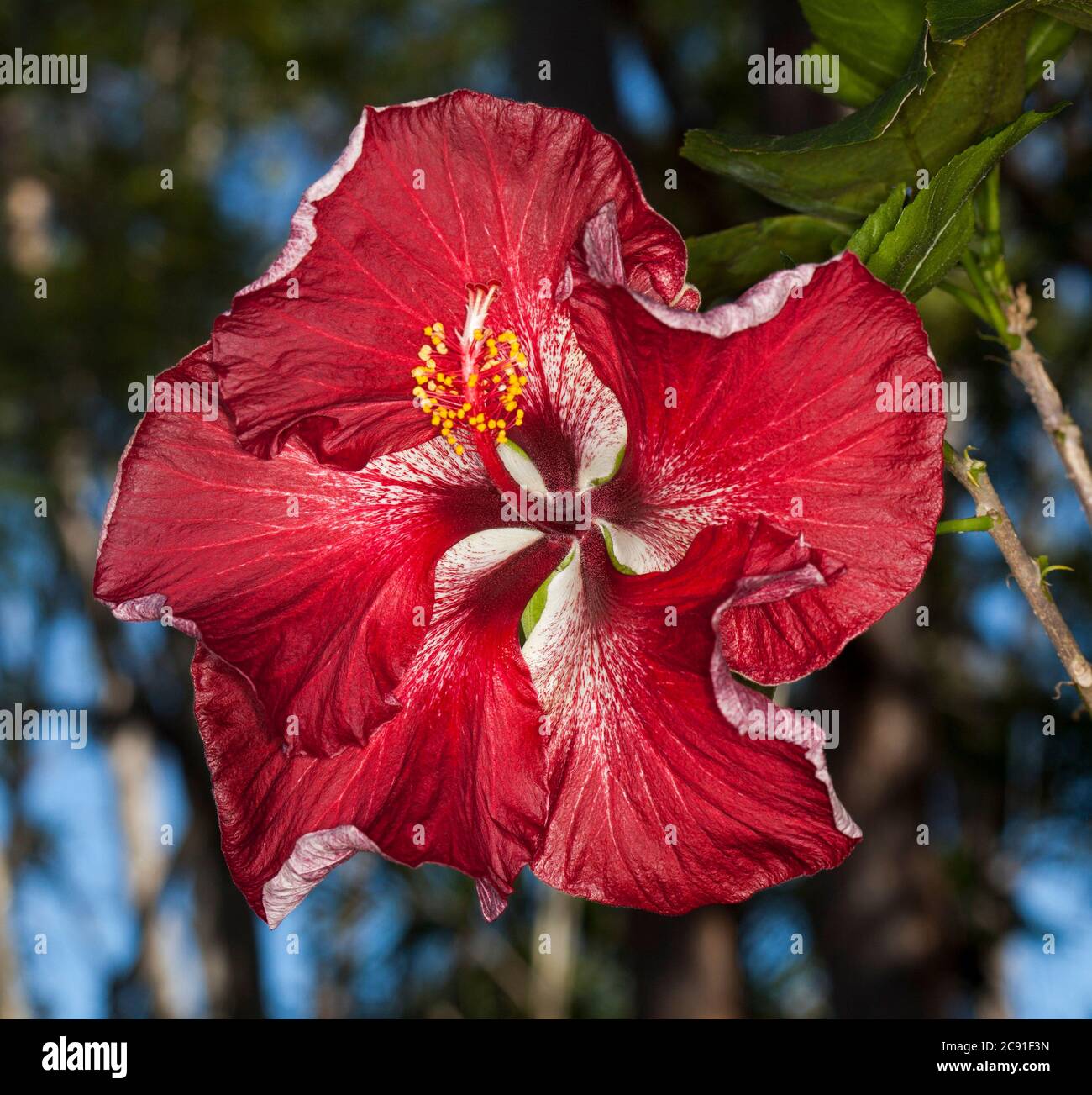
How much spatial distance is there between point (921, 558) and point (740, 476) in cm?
17

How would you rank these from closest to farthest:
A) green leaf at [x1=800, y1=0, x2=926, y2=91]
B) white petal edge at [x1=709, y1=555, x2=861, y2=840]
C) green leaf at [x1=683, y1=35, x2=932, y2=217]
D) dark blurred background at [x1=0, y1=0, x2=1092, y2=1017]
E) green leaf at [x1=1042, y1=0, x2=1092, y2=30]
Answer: white petal edge at [x1=709, y1=555, x2=861, y2=840]
green leaf at [x1=1042, y1=0, x2=1092, y2=30]
green leaf at [x1=683, y1=35, x2=932, y2=217]
green leaf at [x1=800, y1=0, x2=926, y2=91]
dark blurred background at [x1=0, y1=0, x2=1092, y2=1017]

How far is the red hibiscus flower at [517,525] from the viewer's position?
3.24ft

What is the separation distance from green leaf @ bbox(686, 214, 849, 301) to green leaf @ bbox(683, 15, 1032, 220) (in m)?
0.07

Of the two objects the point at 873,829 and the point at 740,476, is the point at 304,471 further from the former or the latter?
the point at 873,829

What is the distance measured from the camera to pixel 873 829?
5.48 m

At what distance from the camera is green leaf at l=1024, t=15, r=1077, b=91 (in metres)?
1.34

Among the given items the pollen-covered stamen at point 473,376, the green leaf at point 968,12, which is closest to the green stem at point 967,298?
the green leaf at point 968,12

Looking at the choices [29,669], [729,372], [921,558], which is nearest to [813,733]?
[921,558]

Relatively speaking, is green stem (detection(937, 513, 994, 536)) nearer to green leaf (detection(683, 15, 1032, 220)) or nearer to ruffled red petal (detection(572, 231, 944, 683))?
ruffled red petal (detection(572, 231, 944, 683))

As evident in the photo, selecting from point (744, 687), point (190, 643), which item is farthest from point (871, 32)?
point (190, 643)

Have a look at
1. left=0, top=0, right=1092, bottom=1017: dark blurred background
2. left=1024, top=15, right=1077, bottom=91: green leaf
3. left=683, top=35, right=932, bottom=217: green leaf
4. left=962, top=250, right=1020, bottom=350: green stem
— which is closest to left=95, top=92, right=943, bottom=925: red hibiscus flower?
left=683, top=35, right=932, bottom=217: green leaf

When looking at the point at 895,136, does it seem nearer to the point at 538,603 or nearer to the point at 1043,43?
the point at 1043,43

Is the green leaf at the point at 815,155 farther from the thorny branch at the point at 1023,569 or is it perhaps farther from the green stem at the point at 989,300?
the thorny branch at the point at 1023,569

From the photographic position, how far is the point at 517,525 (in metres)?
1.20
